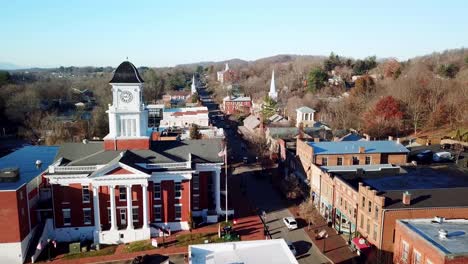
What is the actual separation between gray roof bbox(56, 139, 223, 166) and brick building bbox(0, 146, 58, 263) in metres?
4.10

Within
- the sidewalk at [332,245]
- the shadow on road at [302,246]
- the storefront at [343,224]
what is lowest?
the shadow on road at [302,246]

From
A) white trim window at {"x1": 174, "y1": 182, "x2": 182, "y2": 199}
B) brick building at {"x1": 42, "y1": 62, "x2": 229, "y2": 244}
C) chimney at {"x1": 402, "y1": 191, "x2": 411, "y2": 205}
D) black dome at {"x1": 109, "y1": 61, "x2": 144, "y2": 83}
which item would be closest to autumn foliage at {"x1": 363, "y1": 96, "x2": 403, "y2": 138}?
brick building at {"x1": 42, "y1": 62, "x2": 229, "y2": 244}

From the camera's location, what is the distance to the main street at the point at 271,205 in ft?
117

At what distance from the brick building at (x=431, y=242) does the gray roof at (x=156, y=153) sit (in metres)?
21.3

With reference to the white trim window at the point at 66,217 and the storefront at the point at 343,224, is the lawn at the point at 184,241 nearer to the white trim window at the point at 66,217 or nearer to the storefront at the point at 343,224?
the white trim window at the point at 66,217

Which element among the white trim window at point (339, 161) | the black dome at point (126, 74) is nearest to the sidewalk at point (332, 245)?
the white trim window at point (339, 161)

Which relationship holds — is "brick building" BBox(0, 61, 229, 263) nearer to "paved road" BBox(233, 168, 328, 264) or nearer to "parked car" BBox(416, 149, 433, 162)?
"paved road" BBox(233, 168, 328, 264)

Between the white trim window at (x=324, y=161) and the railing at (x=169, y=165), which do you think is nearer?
the railing at (x=169, y=165)

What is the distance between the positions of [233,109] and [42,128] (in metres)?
62.7

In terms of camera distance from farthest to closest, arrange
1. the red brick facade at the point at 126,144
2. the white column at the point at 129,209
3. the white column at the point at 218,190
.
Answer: the white column at the point at 218,190 < the red brick facade at the point at 126,144 < the white column at the point at 129,209

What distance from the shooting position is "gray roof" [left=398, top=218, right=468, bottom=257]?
2272cm

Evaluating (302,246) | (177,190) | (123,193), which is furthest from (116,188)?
(302,246)

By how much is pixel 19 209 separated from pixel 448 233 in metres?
34.9

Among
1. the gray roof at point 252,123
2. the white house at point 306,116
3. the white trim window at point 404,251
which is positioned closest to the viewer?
the white trim window at point 404,251
